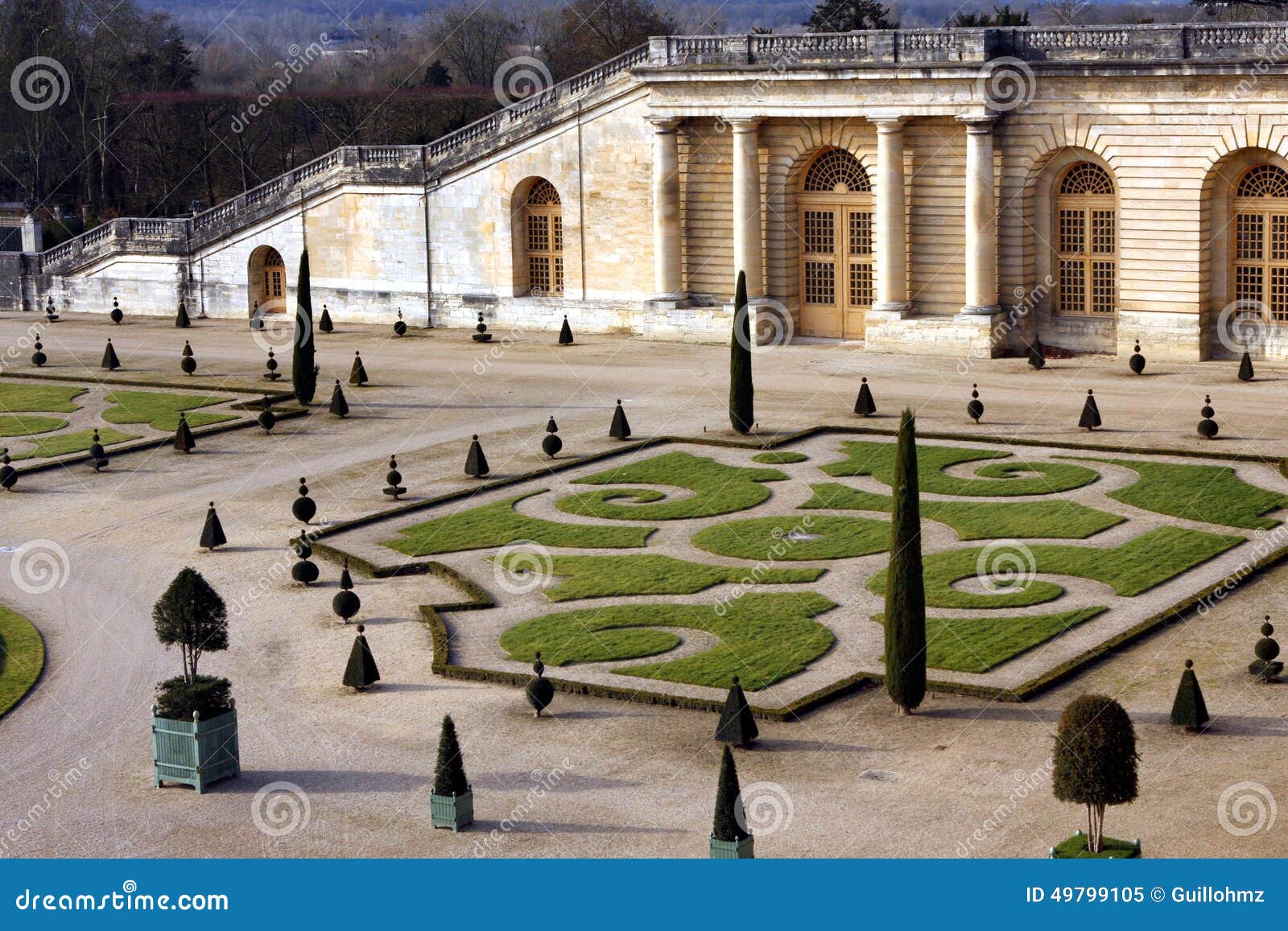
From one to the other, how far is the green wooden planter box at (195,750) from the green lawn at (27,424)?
2758 cm

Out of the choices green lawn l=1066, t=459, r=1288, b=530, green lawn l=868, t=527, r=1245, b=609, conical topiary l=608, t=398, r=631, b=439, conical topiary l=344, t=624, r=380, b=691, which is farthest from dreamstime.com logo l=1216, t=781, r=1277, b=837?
conical topiary l=608, t=398, r=631, b=439

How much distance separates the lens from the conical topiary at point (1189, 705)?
30141 millimetres

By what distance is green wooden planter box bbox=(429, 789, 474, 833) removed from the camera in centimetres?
2742

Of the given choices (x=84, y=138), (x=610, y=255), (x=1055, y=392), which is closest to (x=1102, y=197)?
(x=1055, y=392)

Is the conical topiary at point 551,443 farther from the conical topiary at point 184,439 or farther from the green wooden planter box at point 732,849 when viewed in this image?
the green wooden planter box at point 732,849

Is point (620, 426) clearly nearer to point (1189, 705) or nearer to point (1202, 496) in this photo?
point (1202, 496)

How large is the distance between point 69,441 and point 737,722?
2914cm

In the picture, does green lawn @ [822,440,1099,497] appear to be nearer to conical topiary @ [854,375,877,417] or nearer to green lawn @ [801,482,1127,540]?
green lawn @ [801,482,1127,540]

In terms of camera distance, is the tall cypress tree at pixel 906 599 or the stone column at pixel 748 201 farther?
the stone column at pixel 748 201

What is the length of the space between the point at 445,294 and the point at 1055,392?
989 inches

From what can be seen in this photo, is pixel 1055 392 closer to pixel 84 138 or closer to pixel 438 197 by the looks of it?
pixel 438 197

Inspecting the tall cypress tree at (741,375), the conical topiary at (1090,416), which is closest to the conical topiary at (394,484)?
the tall cypress tree at (741,375)

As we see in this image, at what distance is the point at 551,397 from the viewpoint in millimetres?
57625

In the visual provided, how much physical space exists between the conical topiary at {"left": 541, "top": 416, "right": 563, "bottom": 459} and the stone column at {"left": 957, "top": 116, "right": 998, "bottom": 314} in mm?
16928
